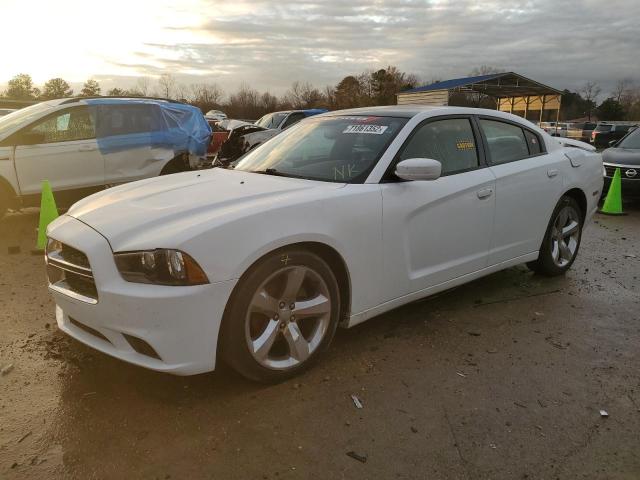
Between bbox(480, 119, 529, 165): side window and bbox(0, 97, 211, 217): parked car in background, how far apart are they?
549 cm

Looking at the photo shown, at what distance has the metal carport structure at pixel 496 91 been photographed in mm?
28891

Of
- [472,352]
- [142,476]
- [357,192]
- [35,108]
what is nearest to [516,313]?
[472,352]

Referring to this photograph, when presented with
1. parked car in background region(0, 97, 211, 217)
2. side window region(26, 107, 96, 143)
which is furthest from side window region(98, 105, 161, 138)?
side window region(26, 107, 96, 143)

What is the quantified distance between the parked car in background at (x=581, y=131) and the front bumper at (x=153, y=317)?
31.7m

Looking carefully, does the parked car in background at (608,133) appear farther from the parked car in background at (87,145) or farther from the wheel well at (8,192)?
the wheel well at (8,192)

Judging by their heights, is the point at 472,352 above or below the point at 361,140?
below

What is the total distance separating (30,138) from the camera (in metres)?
6.98

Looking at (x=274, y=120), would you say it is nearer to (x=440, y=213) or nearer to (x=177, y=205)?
(x=440, y=213)

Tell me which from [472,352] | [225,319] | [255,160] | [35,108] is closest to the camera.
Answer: [225,319]

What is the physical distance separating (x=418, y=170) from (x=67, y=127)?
603 cm

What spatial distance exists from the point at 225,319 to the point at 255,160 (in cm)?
177

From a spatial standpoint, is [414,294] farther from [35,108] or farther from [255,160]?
[35,108]

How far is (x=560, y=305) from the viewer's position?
4375 millimetres

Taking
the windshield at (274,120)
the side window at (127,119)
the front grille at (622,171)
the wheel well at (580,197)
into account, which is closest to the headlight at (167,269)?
the wheel well at (580,197)
